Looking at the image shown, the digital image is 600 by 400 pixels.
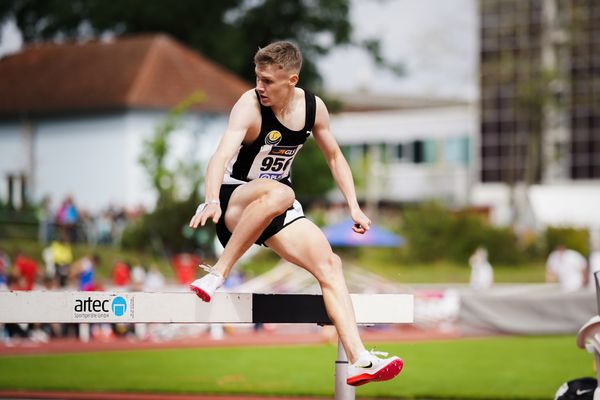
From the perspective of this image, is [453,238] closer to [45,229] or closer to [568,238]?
[568,238]

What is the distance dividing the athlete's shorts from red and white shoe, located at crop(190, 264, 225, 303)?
1.32ft

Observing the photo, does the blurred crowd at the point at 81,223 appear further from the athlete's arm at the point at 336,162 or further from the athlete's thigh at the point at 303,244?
the athlete's thigh at the point at 303,244

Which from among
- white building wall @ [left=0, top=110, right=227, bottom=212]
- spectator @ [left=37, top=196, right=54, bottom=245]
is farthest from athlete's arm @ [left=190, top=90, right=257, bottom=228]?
white building wall @ [left=0, top=110, right=227, bottom=212]

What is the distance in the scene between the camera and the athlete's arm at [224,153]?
6.48 metres

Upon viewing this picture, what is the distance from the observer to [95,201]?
49781 millimetres

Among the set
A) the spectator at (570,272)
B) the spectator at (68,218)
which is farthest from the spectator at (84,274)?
the spectator at (570,272)

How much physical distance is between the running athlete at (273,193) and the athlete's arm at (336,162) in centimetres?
2

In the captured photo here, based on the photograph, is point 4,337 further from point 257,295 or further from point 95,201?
point 95,201

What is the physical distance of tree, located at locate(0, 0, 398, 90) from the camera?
55281mm

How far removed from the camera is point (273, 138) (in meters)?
6.82

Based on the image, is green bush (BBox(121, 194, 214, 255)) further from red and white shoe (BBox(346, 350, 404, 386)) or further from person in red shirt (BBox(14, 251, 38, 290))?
red and white shoe (BBox(346, 350, 404, 386))

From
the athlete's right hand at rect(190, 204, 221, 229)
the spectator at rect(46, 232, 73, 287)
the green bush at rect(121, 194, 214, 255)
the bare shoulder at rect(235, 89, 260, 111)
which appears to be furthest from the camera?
the green bush at rect(121, 194, 214, 255)

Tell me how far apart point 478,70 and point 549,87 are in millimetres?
4313

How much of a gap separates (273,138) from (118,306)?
4.17ft
